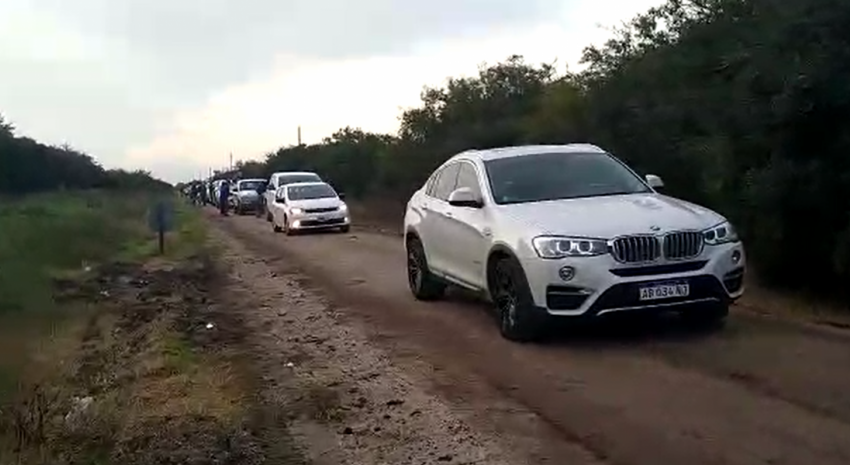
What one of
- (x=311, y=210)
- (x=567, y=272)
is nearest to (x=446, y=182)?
(x=567, y=272)

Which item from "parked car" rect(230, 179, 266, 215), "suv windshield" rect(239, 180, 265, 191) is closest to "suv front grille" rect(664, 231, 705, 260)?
"parked car" rect(230, 179, 266, 215)

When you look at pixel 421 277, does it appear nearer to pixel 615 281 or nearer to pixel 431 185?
pixel 431 185

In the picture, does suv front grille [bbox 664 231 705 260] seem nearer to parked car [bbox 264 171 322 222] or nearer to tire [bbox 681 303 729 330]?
tire [bbox 681 303 729 330]

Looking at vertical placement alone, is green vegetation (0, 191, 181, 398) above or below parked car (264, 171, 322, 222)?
below

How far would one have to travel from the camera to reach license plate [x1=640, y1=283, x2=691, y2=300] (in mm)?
8599

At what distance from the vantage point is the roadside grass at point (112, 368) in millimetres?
6578

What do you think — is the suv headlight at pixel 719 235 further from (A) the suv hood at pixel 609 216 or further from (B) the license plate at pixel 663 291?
(B) the license plate at pixel 663 291

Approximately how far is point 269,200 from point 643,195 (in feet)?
84.8

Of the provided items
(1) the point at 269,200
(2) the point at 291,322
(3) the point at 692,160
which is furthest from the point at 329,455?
(1) the point at 269,200

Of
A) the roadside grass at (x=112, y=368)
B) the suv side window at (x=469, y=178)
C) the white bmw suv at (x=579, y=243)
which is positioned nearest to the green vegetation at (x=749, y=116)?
the white bmw suv at (x=579, y=243)

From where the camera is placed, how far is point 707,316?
30.9 ft

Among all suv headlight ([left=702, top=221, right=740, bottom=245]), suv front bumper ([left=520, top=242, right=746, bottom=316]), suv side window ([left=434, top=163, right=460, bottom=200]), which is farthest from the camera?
suv side window ([left=434, top=163, right=460, bottom=200])

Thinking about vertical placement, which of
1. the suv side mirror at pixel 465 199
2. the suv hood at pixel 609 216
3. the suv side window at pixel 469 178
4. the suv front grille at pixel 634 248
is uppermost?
the suv side window at pixel 469 178

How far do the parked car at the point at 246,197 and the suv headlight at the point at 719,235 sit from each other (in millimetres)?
40670
